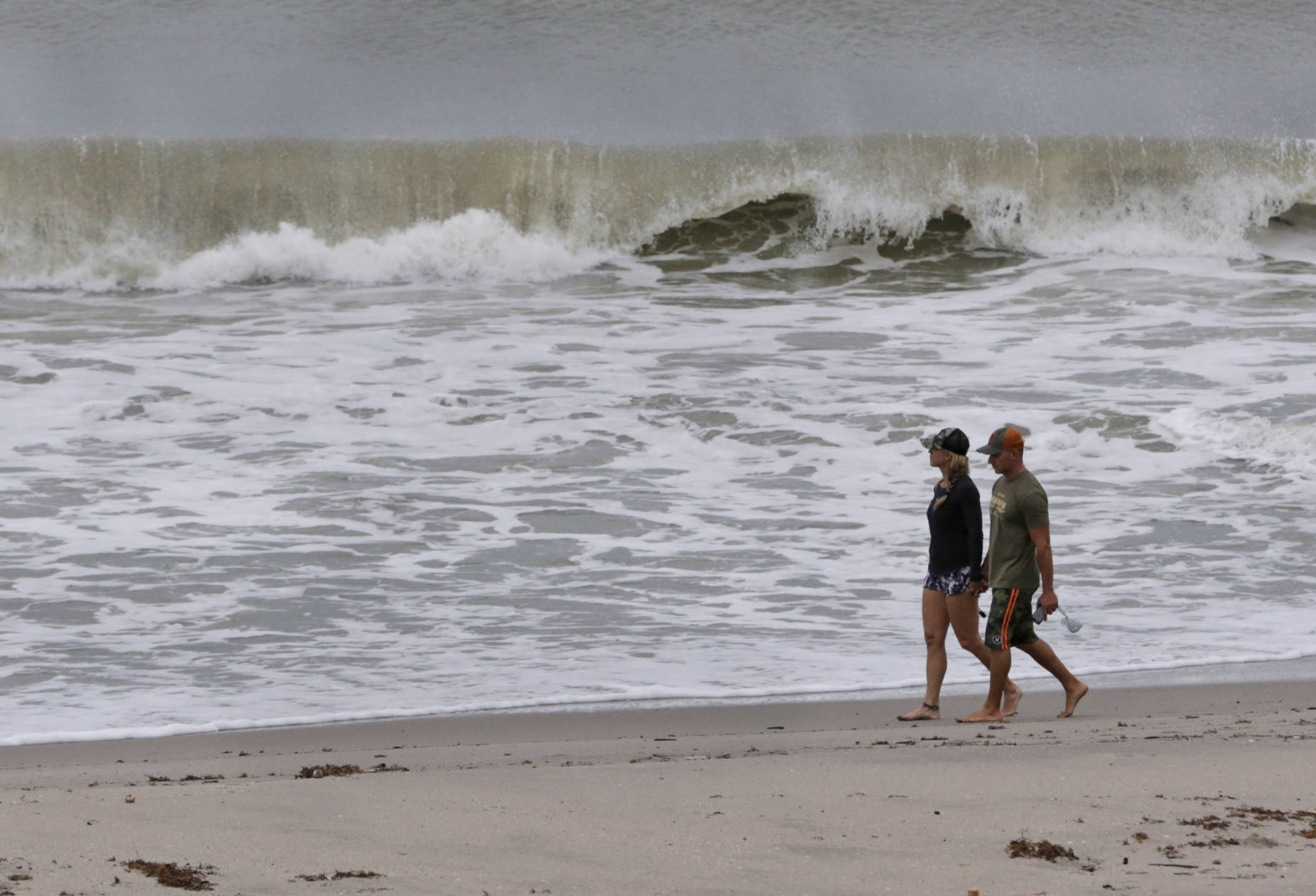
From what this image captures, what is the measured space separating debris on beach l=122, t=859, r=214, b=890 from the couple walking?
3006 mm

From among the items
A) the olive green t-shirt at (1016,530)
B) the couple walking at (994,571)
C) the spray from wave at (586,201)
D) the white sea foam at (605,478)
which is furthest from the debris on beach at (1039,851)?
the spray from wave at (586,201)

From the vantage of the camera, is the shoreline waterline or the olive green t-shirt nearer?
the shoreline waterline

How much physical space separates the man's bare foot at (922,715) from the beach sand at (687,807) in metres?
0.05

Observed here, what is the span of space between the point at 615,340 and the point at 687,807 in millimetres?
10184

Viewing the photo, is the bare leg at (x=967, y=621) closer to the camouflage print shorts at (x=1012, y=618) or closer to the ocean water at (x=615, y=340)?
the camouflage print shorts at (x=1012, y=618)

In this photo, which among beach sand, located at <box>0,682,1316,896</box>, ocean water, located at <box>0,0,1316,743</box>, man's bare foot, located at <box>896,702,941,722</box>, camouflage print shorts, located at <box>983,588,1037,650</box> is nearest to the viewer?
beach sand, located at <box>0,682,1316,896</box>

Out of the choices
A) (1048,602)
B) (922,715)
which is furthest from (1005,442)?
(922,715)

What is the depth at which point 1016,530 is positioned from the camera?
5.73 meters

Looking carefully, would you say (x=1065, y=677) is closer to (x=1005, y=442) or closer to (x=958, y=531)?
(x=958, y=531)

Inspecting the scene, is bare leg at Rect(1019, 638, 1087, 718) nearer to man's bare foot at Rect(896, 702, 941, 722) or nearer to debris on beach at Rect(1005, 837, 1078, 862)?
man's bare foot at Rect(896, 702, 941, 722)

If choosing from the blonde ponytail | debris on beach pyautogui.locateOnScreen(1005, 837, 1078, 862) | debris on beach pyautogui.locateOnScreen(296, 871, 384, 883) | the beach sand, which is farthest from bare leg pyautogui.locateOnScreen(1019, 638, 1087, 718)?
debris on beach pyautogui.locateOnScreen(296, 871, 384, 883)


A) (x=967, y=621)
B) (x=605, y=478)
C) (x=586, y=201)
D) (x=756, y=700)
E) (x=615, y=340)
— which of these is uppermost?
(x=586, y=201)

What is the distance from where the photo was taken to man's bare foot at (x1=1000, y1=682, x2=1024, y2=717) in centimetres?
558

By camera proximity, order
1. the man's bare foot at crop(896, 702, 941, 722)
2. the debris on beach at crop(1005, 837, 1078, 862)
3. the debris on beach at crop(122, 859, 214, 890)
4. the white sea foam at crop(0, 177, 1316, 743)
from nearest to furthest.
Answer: the debris on beach at crop(122, 859, 214, 890)
the debris on beach at crop(1005, 837, 1078, 862)
the man's bare foot at crop(896, 702, 941, 722)
the white sea foam at crop(0, 177, 1316, 743)
